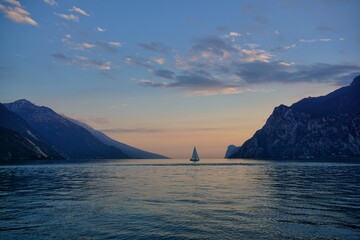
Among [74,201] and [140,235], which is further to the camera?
[74,201]

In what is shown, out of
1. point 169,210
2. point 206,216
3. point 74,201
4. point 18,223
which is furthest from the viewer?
point 74,201

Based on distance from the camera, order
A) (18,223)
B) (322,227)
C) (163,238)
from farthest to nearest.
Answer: (18,223), (322,227), (163,238)

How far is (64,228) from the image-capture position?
2823cm

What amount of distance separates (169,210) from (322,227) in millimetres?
16643

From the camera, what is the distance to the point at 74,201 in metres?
45.5

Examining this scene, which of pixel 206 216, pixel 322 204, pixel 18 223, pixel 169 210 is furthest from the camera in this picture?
pixel 322 204

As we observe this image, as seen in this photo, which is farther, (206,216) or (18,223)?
(206,216)

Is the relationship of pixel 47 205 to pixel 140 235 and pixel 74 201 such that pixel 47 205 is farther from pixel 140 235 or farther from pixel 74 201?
pixel 140 235

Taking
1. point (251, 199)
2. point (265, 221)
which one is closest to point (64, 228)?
point (265, 221)

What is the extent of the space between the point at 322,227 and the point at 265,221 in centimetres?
515

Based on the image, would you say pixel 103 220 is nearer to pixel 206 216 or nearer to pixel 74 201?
pixel 206 216

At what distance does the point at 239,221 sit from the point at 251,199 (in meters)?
16.9

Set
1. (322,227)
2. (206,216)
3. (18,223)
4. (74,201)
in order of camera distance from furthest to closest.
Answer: (74,201) → (206,216) → (18,223) → (322,227)

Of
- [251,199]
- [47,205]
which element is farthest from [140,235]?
[251,199]
